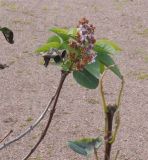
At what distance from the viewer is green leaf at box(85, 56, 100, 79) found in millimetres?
790

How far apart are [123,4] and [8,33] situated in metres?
5.61

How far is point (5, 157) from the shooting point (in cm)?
309

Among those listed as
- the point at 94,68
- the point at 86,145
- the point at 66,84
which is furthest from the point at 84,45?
the point at 66,84

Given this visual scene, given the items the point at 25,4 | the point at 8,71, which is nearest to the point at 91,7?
the point at 25,4

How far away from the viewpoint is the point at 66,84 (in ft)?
13.6

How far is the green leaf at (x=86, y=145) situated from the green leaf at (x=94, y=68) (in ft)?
0.37

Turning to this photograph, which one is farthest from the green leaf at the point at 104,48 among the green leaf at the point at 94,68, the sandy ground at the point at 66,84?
the sandy ground at the point at 66,84

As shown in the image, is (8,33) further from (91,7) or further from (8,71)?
(91,7)

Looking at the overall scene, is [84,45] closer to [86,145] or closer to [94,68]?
[94,68]

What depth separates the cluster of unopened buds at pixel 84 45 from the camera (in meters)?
0.78

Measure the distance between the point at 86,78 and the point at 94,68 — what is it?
0.07 ft

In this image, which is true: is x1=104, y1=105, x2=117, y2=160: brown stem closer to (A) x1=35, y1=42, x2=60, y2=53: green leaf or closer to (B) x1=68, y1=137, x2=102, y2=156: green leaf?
(B) x1=68, y1=137, x2=102, y2=156: green leaf

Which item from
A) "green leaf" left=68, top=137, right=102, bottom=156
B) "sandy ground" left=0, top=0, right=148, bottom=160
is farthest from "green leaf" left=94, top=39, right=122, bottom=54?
"sandy ground" left=0, top=0, right=148, bottom=160

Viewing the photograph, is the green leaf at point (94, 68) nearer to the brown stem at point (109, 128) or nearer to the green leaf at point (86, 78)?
the green leaf at point (86, 78)
